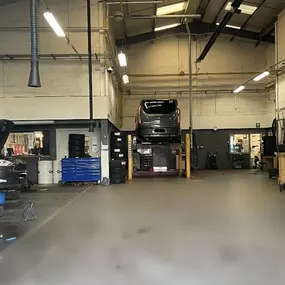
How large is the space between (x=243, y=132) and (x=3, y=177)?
51.1 feet

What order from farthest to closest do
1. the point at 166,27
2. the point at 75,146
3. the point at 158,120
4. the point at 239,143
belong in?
the point at 239,143 < the point at 166,27 < the point at 158,120 < the point at 75,146

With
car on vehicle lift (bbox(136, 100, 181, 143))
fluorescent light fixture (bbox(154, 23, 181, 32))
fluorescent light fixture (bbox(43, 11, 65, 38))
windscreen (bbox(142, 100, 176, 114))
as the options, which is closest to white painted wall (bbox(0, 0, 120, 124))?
car on vehicle lift (bbox(136, 100, 181, 143))

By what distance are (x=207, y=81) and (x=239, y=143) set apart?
373 centimetres

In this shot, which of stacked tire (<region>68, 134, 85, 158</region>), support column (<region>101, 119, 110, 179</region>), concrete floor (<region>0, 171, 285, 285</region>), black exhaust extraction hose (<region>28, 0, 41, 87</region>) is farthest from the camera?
stacked tire (<region>68, 134, 85, 158</region>)

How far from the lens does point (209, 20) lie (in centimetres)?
1650

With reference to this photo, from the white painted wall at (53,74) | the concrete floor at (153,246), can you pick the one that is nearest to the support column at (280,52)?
the white painted wall at (53,74)

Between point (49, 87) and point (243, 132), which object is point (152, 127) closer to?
point (49, 87)

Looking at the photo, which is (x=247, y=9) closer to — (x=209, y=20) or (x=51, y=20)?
(x=209, y=20)

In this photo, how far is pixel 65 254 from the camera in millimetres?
3666

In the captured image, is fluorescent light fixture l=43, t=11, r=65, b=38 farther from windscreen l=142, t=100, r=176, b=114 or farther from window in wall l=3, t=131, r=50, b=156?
windscreen l=142, t=100, r=176, b=114

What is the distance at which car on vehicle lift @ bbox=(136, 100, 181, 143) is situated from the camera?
488 inches

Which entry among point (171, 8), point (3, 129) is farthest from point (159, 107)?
point (3, 129)

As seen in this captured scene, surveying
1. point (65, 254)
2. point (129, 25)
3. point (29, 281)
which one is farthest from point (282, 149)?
point (29, 281)

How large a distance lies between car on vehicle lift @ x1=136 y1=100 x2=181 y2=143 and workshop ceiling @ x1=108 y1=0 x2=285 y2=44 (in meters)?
3.32
